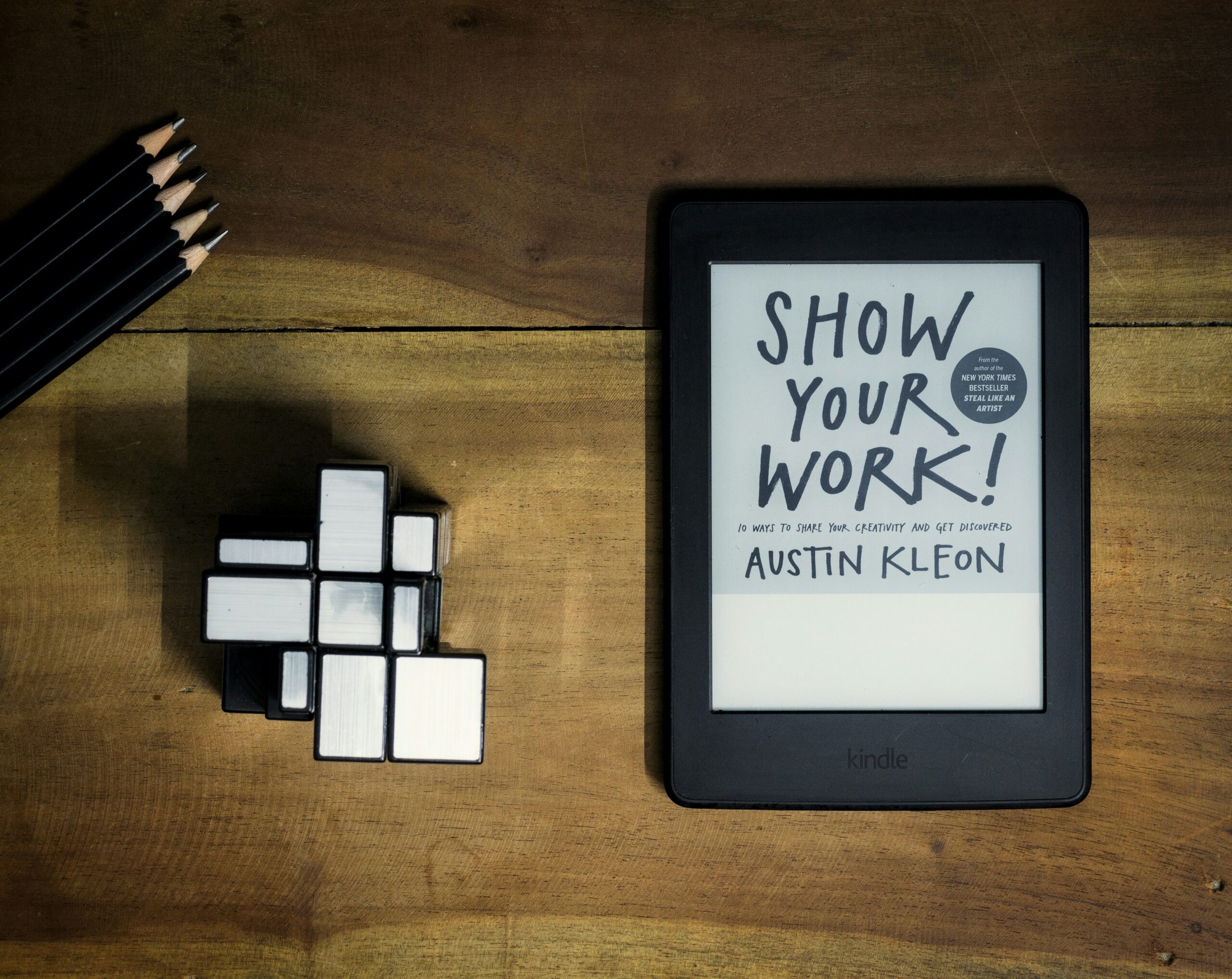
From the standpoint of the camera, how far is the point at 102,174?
38cm

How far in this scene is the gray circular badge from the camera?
38 cm

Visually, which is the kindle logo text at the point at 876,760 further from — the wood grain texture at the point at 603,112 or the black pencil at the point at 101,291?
the black pencil at the point at 101,291

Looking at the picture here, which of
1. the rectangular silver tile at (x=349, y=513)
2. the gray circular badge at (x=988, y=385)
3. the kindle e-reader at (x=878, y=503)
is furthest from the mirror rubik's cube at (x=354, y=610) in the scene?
the gray circular badge at (x=988, y=385)

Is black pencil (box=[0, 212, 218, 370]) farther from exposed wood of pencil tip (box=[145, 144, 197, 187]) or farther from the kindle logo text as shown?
the kindle logo text

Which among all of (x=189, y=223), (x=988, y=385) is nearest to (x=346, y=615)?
(x=189, y=223)

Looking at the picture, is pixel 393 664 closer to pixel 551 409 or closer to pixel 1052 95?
pixel 551 409

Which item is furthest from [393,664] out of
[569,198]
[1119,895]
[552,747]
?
[1119,895]

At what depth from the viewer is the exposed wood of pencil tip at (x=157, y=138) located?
381 mm

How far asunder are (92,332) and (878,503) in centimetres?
41

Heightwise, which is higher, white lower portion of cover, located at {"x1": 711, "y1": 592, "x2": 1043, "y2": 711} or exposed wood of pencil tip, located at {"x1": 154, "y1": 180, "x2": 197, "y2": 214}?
exposed wood of pencil tip, located at {"x1": 154, "y1": 180, "x2": 197, "y2": 214}

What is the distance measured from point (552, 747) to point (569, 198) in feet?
0.96

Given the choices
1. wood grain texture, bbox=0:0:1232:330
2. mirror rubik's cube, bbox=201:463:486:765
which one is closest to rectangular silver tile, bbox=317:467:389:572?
mirror rubik's cube, bbox=201:463:486:765

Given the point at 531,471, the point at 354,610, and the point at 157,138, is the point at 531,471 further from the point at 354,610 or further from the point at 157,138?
the point at 157,138

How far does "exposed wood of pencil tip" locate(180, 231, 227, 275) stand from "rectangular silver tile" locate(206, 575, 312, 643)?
0.17 m
